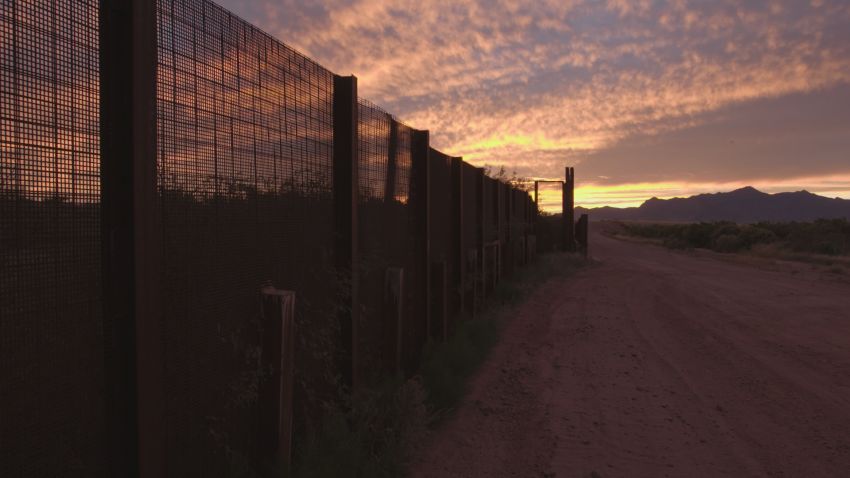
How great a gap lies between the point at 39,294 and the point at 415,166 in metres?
5.04

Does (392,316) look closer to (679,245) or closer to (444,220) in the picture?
(444,220)

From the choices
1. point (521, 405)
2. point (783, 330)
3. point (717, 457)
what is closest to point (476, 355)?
point (521, 405)

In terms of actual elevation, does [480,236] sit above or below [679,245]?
above

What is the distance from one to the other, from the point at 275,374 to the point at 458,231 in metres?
5.72

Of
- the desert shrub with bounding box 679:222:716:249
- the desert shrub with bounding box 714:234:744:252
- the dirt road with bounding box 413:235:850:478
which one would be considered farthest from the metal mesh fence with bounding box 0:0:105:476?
the desert shrub with bounding box 679:222:716:249

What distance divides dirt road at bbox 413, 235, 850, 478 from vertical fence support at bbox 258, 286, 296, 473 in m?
1.56

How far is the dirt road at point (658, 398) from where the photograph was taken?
4.57 m

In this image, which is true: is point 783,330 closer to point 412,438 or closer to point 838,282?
point 412,438

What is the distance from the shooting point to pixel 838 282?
16.1 m

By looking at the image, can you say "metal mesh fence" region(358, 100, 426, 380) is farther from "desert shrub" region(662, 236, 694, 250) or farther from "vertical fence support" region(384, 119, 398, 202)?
"desert shrub" region(662, 236, 694, 250)

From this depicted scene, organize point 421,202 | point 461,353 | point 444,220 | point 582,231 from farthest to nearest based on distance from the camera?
point 582,231 → point 444,220 → point 461,353 → point 421,202

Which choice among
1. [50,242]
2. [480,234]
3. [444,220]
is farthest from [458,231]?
[50,242]

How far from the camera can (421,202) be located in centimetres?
679

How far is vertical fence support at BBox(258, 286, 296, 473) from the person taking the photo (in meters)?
3.17
